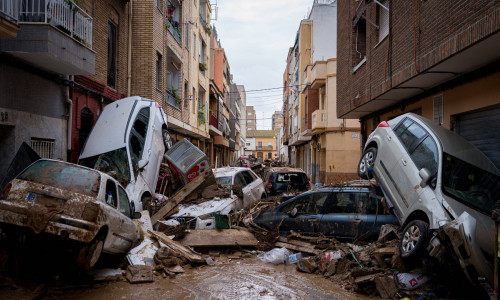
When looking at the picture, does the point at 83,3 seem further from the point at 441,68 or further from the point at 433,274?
the point at 433,274

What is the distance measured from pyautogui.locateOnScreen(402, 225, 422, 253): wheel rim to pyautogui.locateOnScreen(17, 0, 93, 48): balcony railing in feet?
26.4

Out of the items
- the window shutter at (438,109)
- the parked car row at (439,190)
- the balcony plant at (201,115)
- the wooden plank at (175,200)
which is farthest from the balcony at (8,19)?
the balcony plant at (201,115)

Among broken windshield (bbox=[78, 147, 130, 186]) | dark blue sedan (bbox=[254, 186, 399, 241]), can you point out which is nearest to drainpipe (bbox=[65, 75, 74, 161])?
broken windshield (bbox=[78, 147, 130, 186])

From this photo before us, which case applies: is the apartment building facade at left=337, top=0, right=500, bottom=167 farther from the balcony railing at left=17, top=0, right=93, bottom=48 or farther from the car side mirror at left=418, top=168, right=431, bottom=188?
the balcony railing at left=17, top=0, right=93, bottom=48

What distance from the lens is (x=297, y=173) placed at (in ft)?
46.3

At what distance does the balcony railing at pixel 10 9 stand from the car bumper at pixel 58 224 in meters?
3.60

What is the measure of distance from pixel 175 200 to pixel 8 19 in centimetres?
507

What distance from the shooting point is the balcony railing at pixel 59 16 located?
793cm

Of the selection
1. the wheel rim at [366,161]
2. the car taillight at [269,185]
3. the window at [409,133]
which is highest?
the window at [409,133]

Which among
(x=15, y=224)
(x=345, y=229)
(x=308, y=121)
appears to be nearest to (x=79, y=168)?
(x=15, y=224)

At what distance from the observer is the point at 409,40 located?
9023mm

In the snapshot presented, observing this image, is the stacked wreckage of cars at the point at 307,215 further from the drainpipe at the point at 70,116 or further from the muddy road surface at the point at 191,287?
the drainpipe at the point at 70,116

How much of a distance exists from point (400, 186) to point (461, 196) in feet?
3.51

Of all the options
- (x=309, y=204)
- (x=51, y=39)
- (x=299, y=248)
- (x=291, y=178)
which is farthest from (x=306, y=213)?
(x=51, y=39)
